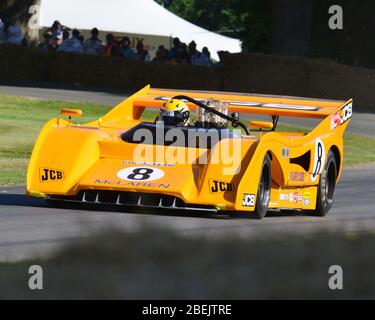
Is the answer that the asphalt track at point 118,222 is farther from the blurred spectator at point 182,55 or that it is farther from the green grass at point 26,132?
the blurred spectator at point 182,55

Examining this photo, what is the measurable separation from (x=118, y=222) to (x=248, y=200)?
4.07 feet

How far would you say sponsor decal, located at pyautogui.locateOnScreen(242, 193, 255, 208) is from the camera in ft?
31.8

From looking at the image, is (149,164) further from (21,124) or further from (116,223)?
(21,124)

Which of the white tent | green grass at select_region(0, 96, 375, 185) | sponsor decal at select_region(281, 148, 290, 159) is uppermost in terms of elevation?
the white tent

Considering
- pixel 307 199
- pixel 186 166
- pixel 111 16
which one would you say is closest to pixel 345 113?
pixel 307 199

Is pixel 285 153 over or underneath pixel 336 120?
underneath

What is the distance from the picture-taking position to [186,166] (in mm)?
9992

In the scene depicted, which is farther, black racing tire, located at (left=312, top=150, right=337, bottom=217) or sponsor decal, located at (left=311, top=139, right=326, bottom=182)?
black racing tire, located at (left=312, top=150, right=337, bottom=217)

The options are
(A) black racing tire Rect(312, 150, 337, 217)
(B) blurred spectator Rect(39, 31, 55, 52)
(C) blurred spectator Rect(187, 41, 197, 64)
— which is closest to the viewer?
(A) black racing tire Rect(312, 150, 337, 217)

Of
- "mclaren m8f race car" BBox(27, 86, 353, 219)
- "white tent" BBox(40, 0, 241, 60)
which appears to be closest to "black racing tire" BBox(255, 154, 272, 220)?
"mclaren m8f race car" BBox(27, 86, 353, 219)

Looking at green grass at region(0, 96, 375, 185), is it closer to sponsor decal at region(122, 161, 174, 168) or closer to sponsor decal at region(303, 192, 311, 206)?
sponsor decal at region(122, 161, 174, 168)

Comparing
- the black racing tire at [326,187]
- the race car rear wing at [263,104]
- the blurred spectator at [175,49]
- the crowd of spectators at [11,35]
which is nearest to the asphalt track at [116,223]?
the black racing tire at [326,187]

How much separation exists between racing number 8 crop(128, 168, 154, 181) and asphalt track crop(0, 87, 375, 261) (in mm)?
311

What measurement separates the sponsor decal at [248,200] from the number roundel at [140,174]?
2.46 ft
